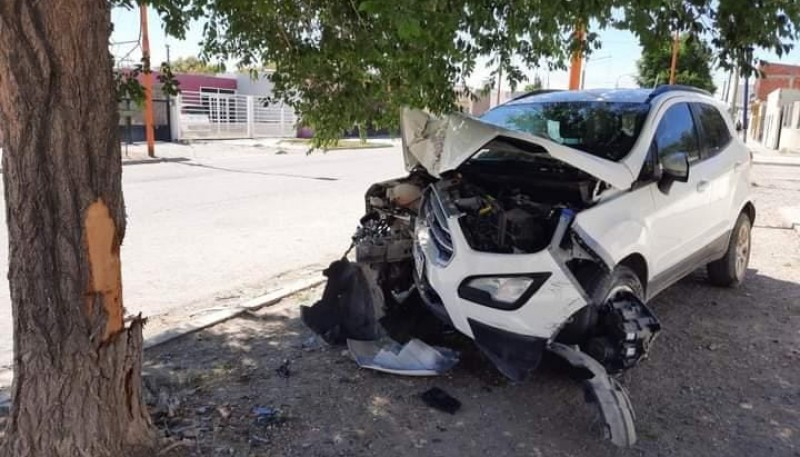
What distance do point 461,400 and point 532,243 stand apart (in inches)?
41.0

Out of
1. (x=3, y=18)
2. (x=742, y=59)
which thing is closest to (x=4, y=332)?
(x=3, y=18)

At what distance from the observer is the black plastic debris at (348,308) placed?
14.8ft

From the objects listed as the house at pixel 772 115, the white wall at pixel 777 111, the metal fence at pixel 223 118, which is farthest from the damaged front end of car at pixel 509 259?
the white wall at pixel 777 111

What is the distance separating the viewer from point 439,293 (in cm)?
395

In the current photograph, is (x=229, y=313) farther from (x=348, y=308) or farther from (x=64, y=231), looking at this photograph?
(x=64, y=231)

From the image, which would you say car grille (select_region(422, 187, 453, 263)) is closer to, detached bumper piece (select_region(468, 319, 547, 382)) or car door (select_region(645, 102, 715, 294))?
detached bumper piece (select_region(468, 319, 547, 382))

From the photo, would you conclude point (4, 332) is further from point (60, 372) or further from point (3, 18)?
point (3, 18)

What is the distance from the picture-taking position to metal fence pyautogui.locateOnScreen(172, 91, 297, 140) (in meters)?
29.5

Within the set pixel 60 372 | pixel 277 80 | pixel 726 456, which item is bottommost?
pixel 726 456

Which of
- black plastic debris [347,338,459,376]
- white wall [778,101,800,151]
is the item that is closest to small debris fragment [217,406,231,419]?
black plastic debris [347,338,459,376]

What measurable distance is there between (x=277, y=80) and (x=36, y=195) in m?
2.43

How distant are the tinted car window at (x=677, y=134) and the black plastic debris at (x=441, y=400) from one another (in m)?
2.29

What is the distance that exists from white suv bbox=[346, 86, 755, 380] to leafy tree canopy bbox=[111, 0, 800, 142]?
0.38 m

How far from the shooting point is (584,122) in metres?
5.15
